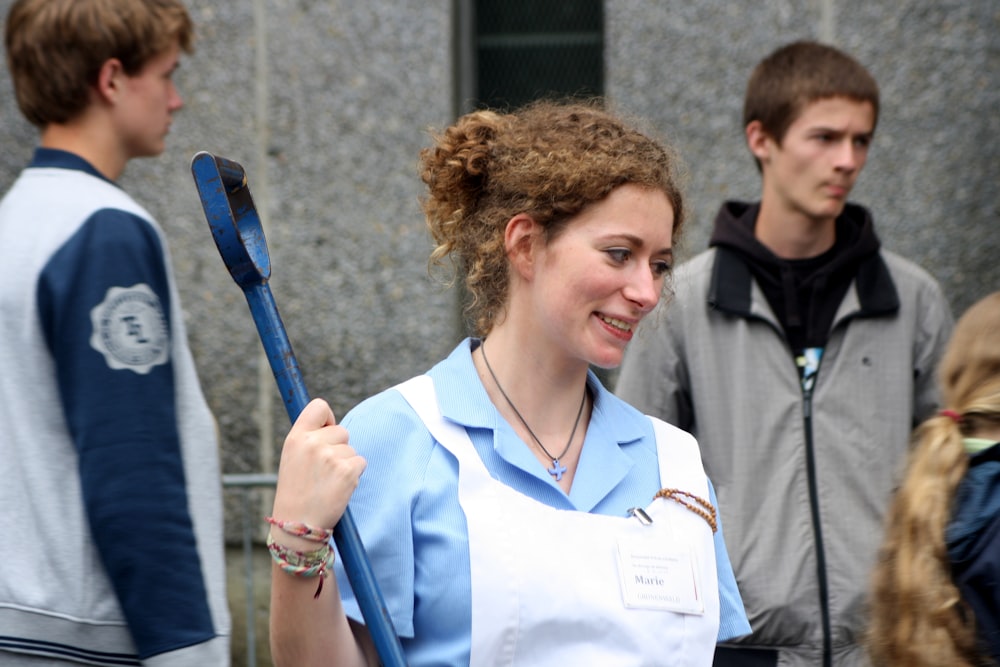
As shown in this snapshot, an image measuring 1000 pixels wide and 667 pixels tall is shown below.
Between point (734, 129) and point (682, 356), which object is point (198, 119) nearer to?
point (734, 129)

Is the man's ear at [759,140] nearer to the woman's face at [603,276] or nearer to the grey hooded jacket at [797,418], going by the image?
the grey hooded jacket at [797,418]

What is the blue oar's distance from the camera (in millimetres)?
1859

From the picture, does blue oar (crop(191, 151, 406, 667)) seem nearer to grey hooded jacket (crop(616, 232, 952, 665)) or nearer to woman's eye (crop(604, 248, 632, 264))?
woman's eye (crop(604, 248, 632, 264))

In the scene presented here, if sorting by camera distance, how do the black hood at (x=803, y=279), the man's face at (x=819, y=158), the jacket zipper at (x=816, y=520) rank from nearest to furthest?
the jacket zipper at (x=816, y=520) < the black hood at (x=803, y=279) < the man's face at (x=819, y=158)

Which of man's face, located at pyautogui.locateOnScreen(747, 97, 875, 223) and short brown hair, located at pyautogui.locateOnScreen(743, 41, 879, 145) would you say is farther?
short brown hair, located at pyautogui.locateOnScreen(743, 41, 879, 145)

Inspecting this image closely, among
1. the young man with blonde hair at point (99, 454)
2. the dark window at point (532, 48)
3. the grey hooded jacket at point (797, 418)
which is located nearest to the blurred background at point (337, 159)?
the dark window at point (532, 48)

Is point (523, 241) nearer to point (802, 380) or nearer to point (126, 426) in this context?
point (126, 426)

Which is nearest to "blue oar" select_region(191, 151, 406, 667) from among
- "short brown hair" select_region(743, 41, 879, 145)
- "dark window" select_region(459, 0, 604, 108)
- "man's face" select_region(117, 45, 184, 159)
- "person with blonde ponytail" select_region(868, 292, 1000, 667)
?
"man's face" select_region(117, 45, 184, 159)

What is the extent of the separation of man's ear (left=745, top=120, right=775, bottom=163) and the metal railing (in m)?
1.72

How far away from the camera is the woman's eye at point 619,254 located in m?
2.10

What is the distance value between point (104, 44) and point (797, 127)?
1.73 meters

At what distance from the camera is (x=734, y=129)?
15.3ft

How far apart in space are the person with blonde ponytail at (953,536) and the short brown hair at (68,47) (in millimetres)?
1594

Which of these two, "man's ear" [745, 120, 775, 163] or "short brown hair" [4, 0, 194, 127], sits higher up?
"short brown hair" [4, 0, 194, 127]
